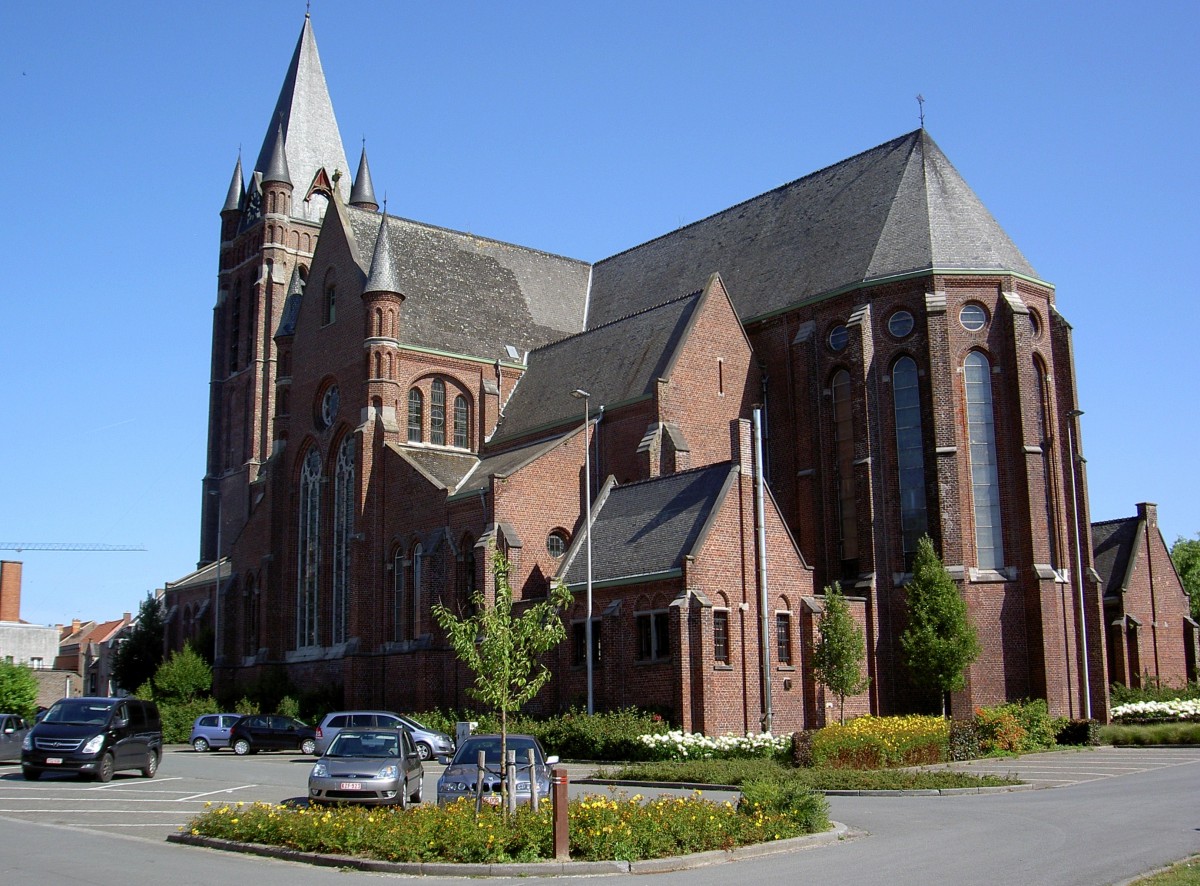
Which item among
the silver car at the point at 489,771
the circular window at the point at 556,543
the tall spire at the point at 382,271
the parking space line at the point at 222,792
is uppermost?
the tall spire at the point at 382,271

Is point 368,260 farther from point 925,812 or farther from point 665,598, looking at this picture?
point 925,812

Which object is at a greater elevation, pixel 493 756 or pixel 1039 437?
pixel 1039 437

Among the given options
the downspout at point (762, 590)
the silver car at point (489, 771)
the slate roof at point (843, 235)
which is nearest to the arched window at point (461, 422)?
the slate roof at point (843, 235)

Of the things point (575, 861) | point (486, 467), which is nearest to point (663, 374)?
point (486, 467)

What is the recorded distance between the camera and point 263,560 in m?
53.8

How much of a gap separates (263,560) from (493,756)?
1402 inches

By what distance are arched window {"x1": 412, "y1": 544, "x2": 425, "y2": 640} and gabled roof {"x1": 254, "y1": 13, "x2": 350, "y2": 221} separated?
132 ft

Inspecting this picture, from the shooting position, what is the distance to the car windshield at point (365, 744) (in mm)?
21219

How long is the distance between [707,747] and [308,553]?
1056 inches

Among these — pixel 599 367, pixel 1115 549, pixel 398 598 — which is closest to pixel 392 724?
pixel 398 598

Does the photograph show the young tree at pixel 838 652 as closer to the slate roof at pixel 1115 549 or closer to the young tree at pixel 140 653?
the slate roof at pixel 1115 549

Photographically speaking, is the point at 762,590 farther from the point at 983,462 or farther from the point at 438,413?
the point at 438,413

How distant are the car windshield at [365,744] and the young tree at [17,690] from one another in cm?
3592

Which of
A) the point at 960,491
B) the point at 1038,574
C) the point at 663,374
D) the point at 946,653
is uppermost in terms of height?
the point at 663,374
